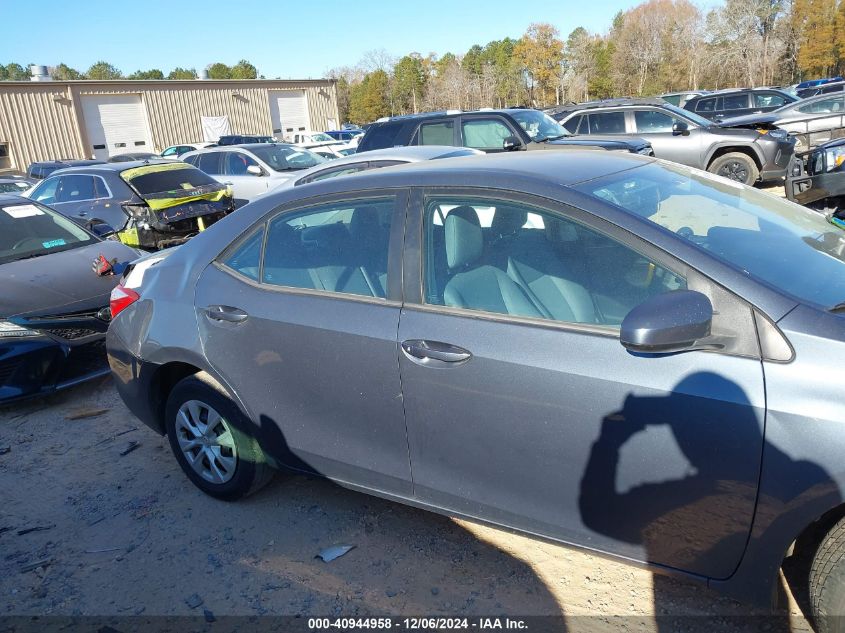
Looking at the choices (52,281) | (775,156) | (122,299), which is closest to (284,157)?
(52,281)

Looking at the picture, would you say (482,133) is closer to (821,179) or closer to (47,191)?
(821,179)

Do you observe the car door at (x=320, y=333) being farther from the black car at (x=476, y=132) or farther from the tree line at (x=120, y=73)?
the tree line at (x=120, y=73)

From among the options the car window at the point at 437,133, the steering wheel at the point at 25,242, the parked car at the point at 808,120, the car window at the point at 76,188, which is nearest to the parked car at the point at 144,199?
the car window at the point at 76,188

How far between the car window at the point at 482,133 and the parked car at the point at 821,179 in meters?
4.28

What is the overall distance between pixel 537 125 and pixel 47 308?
7.84 meters

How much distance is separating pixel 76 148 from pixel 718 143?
31681mm

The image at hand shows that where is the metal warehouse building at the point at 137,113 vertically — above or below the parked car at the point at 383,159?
above

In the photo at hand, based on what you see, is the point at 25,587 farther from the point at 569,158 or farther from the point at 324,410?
the point at 569,158

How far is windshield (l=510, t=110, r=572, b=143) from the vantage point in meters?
10.0

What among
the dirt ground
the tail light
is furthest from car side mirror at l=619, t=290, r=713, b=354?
the tail light

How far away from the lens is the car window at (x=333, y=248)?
2.79m

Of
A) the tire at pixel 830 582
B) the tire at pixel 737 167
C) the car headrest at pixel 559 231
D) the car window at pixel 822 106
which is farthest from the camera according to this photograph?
the car window at pixel 822 106

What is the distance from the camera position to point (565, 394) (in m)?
2.24

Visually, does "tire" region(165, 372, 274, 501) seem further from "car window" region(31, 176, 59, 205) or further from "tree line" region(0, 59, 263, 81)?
"tree line" region(0, 59, 263, 81)
